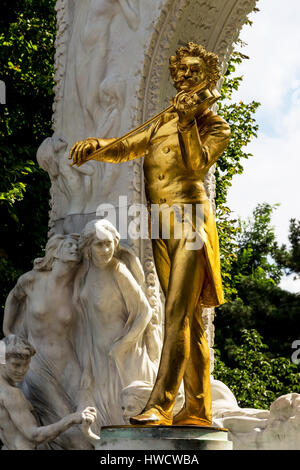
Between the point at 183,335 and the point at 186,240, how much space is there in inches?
21.6

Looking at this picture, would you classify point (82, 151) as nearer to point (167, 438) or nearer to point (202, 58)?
point (202, 58)

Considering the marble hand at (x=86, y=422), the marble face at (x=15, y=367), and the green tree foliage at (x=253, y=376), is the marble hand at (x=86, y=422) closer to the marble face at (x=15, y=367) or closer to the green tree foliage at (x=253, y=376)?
the marble face at (x=15, y=367)

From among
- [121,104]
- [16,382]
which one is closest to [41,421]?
[16,382]

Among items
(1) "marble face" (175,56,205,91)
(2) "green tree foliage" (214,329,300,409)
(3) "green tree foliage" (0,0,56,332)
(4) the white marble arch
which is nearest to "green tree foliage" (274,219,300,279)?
(2) "green tree foliage" (214,329,300,409)

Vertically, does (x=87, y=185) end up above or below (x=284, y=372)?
above

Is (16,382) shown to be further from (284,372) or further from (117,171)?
(284,372)

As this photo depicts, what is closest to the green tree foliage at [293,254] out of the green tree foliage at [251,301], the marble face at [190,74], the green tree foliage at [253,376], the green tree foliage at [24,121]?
the green tree foliage at [251,301]

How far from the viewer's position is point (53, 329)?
7414 millimetres

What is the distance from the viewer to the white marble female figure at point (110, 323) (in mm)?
7133

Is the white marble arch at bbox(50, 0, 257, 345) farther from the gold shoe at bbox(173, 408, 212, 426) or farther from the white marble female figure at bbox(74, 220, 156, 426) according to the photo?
the gold shoe at bbox(173, 408, 212, 426)

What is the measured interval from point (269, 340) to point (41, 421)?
14394 millimetres

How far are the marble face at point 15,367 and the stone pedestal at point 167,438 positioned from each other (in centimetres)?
153

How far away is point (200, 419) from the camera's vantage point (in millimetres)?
5492

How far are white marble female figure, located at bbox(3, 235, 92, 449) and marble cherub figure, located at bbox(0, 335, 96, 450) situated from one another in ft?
1.59
